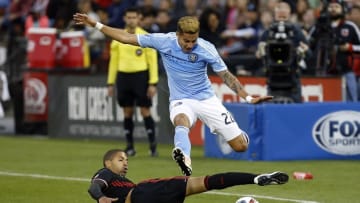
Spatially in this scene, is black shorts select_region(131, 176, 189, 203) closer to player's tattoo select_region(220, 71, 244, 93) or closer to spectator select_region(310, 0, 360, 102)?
player's tattoo select_region(220, 71, 244, 93)

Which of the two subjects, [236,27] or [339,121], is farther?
[236,27]

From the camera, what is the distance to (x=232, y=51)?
23.0 metres

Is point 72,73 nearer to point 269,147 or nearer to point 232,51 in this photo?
point 232,51

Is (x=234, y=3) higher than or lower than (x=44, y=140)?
A: higher

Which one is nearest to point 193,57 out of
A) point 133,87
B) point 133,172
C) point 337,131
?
point 133,172

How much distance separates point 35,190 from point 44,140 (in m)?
8.14

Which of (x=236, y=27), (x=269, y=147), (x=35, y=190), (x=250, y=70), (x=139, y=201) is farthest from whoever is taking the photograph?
(x=236, y=27)

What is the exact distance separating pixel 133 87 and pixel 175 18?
5989 mm

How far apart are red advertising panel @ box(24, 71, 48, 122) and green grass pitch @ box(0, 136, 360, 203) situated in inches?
53.6

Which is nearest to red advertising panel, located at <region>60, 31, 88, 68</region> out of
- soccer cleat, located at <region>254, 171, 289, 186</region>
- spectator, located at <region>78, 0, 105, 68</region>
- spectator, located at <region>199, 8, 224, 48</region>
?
spectator, located at <region>78, 0, 105, 68</region>

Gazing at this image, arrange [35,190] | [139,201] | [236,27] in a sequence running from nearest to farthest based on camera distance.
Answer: [139,201] < [35,190] < [236,27]

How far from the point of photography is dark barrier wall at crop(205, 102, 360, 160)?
17.5 metres

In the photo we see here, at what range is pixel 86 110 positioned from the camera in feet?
73.7

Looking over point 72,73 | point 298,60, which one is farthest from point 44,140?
point 298,60
